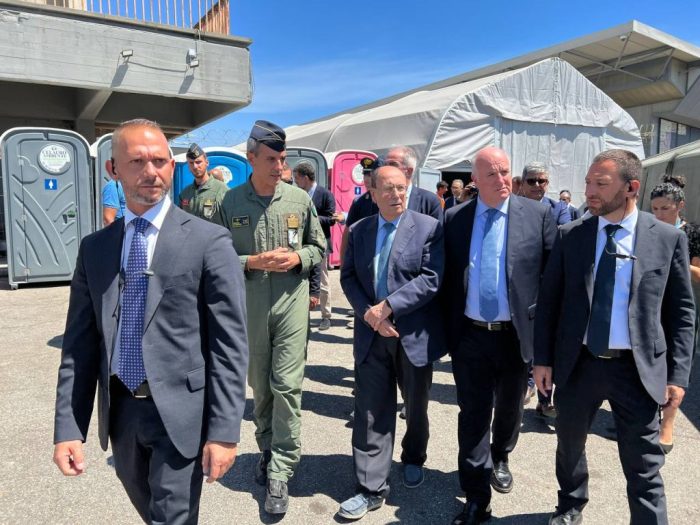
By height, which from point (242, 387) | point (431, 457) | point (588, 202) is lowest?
point (431, 457)

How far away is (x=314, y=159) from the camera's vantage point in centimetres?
1094

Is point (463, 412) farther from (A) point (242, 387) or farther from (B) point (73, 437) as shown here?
(B) point (73, 437)

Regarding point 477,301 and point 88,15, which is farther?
point 88,15

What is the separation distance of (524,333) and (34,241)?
9457 millimetres

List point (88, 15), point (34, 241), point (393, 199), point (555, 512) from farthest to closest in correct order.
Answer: point (88, 15), point (34, 241), point (393, 199), point (555, 512)

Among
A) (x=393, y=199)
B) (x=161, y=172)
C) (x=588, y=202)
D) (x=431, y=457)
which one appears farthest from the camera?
(x=431, y=457)

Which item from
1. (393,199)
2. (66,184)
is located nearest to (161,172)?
(393,199)

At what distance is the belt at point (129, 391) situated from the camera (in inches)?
71.0

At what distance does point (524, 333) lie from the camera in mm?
2852

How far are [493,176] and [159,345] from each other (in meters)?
2.00

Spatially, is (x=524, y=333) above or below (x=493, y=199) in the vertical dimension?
below

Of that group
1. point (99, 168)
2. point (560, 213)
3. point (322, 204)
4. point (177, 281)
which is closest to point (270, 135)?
point (177, 281)

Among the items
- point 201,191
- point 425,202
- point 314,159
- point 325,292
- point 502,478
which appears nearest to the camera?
point 502,478

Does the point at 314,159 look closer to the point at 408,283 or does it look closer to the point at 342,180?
the point at 342,180
